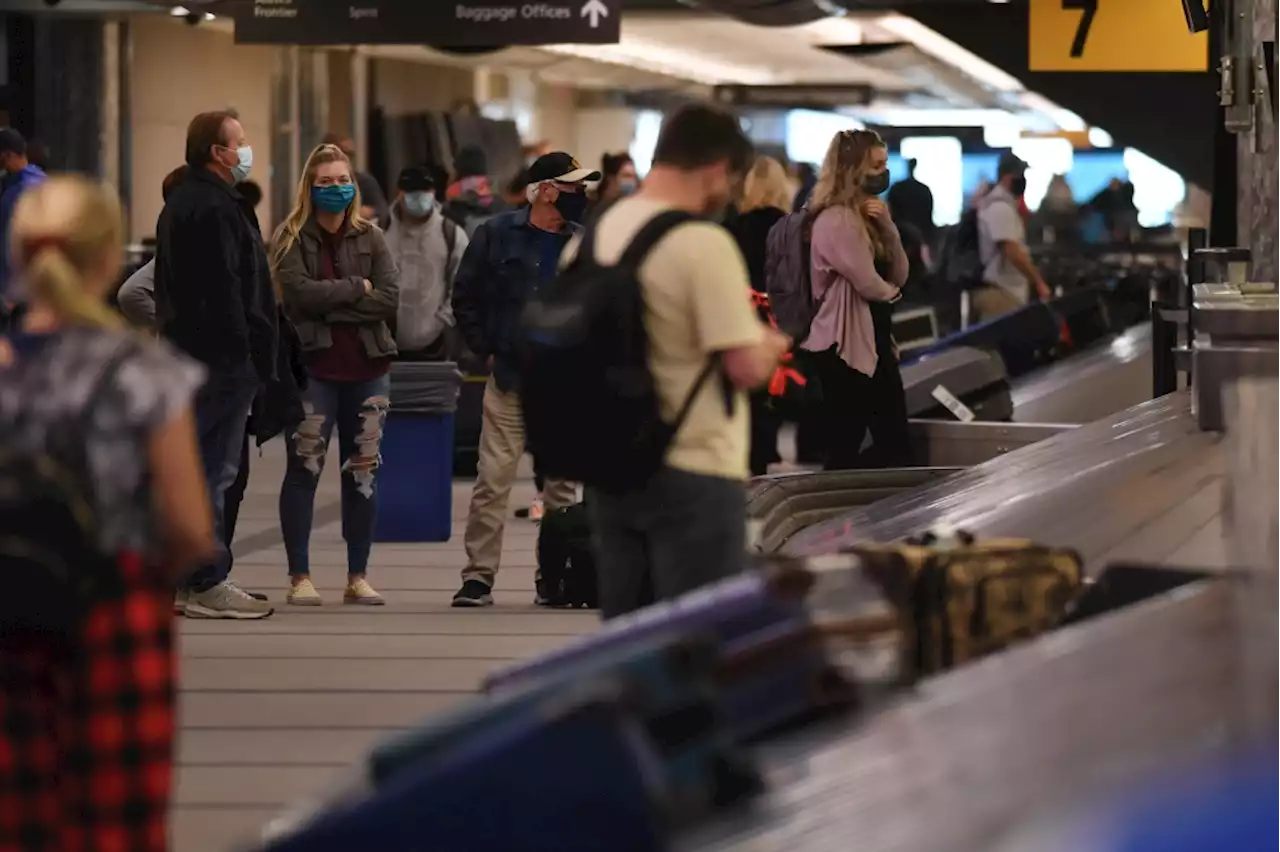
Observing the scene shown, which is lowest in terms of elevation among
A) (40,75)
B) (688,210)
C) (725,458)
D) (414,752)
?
(414,752)

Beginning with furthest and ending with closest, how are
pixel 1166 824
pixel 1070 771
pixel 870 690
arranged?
pixel 870 690
pixel 1070 771
pixel 1166 824

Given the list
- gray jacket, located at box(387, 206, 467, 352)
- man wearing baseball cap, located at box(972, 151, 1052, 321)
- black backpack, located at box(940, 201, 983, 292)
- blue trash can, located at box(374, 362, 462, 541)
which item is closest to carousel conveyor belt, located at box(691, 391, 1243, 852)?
blue trash can, located at box(374, 362, 462, 541)

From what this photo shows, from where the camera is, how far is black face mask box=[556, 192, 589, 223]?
9461mm

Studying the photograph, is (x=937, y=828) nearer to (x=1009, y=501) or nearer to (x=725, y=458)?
(x=725, y=458)

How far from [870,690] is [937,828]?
108 cm

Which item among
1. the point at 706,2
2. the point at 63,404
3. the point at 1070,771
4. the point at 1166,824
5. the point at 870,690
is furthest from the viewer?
the point at 706,2

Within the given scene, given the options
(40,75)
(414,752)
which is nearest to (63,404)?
(414,752)

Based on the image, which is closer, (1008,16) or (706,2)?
(706,2)

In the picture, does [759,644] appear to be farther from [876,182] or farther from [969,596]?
[876,182]

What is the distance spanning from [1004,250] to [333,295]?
30.1 ft

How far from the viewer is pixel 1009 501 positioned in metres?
7.00

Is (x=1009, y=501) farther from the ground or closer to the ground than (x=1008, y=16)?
closer to the ground

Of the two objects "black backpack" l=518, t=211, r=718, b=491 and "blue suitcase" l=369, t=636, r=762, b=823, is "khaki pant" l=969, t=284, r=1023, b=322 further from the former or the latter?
"blue suitcase" l=369, t=636, r=762, b=823

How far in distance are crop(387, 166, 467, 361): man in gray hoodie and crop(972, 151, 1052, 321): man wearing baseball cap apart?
18.2 feet
